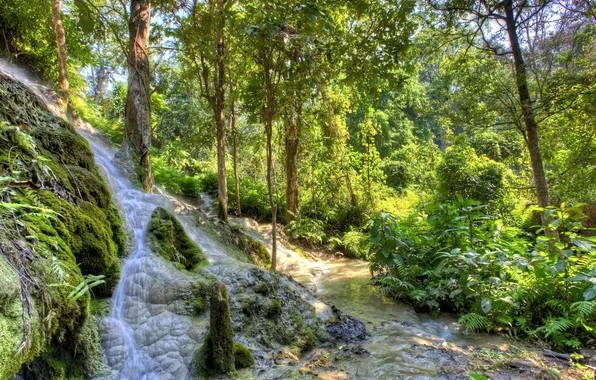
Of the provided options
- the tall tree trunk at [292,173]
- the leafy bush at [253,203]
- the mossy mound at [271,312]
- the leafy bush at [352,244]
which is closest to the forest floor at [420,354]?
the mossy mound at [271,312]

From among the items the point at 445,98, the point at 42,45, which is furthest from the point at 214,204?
the point at 445,98

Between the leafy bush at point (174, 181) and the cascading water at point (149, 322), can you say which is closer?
the cascading water at point (149, 322)

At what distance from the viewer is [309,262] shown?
1028cm

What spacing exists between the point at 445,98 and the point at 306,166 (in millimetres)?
7311

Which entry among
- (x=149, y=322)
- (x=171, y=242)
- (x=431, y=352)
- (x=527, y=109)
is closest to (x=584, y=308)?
(x=431, y=352)

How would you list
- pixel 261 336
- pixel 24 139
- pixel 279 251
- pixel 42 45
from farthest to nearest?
pixel 42 45, pixel 279 251, pixel 261 336, pixel 24 139

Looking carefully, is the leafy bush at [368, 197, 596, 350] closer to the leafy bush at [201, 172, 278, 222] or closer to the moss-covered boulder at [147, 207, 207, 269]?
the moss-covered boulder at [147, 207, 207, 269]

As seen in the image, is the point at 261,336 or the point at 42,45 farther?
the point at 42,45

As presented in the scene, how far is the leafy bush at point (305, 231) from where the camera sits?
11945 millimetres

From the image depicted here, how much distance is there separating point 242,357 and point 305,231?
338 inches

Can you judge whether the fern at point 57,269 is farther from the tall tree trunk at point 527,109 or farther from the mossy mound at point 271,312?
the tall tree trunk at point 527,109

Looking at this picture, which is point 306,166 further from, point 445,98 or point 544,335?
point 544,335

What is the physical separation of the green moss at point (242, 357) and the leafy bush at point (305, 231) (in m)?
8.47

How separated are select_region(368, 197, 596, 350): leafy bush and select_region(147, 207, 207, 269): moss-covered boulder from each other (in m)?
3.17
